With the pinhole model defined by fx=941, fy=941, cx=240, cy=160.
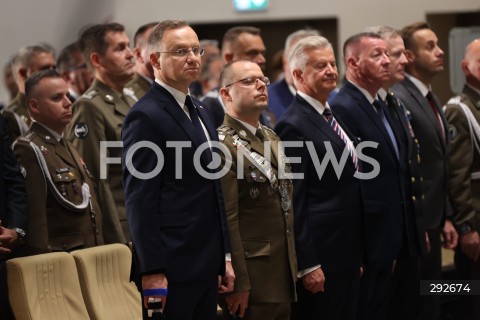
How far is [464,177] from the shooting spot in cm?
512

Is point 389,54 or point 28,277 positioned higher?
point 389,54

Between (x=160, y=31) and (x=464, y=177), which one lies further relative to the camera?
(x=464, y=177)

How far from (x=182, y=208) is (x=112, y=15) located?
5.95 metres

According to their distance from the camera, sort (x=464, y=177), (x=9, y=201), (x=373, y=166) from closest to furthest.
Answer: (x=9, y=201)
(x=373, y=166)
(x=464, y=177)

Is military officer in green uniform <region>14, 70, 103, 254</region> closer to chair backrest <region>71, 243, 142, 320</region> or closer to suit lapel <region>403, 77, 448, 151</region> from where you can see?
chair backrest <region>71, 243, 142, 320</region>

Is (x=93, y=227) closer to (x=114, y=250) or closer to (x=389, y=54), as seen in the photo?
(x=114, y=250)

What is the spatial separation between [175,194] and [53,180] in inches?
38.2

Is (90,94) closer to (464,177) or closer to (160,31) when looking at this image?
(160,31)

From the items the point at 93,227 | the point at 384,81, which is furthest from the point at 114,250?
the point at 384,81

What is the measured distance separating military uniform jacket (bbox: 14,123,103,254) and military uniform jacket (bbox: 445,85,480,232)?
2.02 meters

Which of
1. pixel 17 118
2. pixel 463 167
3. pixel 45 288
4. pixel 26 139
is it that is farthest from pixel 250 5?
pixel 45 288

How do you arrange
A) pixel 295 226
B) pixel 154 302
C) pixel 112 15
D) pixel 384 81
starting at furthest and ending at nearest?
pixel 112 15
pixel 384 81
pixel 295 226
pixel 154 302

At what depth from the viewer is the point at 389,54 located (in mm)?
4906

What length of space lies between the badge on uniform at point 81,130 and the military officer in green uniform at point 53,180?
0.75ft
